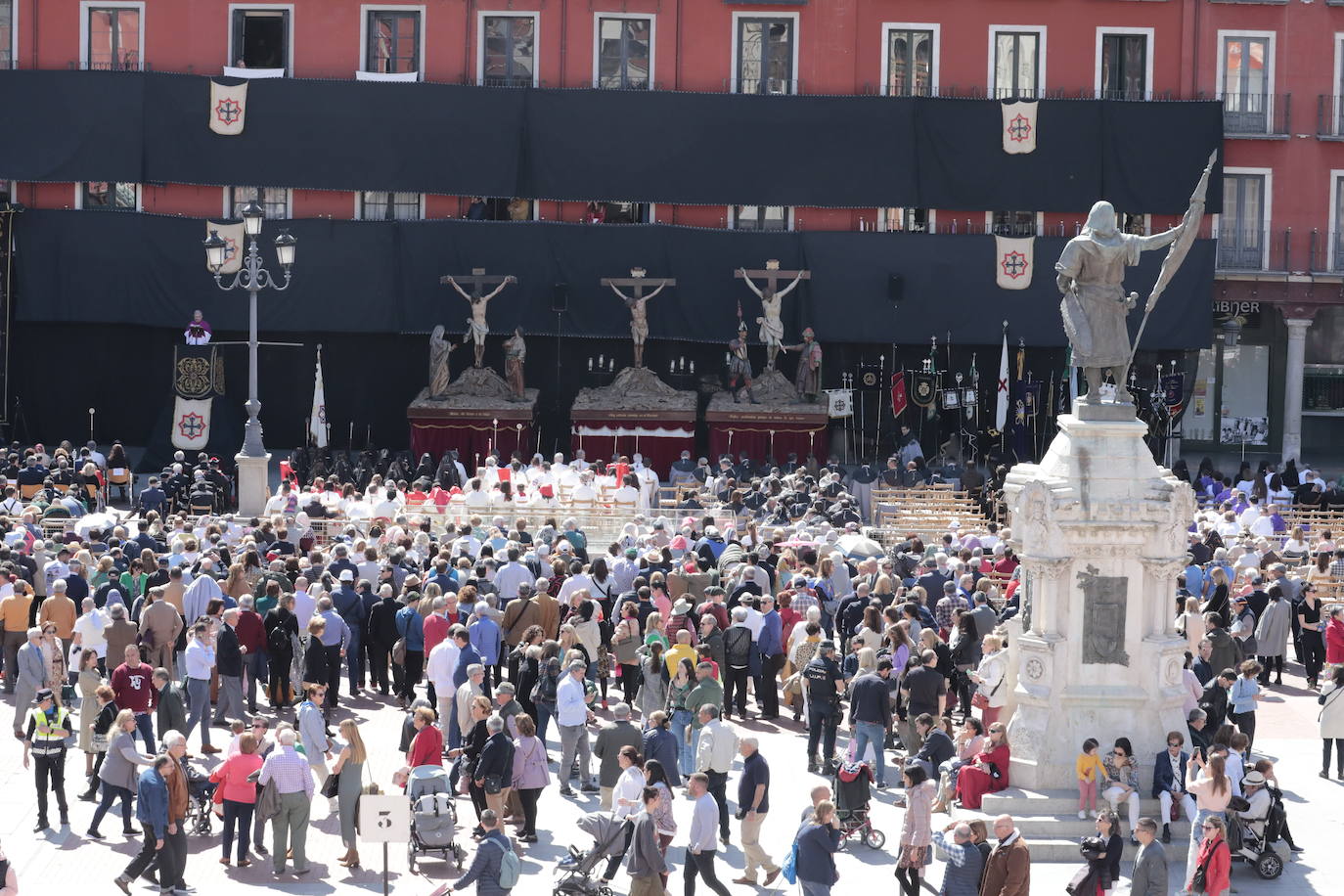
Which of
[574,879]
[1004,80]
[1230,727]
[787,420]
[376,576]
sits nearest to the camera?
[574,879]

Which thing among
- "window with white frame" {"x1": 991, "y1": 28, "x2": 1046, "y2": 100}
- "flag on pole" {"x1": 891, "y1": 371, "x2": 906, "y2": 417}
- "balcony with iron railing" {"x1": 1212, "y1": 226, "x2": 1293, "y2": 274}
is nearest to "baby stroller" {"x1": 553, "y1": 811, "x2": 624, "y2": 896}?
"flag on pole" {"x1": 891, "y1": 371, "x2": 906, "y2": 417}

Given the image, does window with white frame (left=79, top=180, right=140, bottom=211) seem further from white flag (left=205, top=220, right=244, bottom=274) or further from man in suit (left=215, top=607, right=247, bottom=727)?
man in suit (left=215, top=607, right=247, bottom=727)

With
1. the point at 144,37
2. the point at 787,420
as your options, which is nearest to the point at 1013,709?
the point at 787,420

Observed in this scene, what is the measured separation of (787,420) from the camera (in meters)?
45.6

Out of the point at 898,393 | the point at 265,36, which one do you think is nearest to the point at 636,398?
the point at 898,393

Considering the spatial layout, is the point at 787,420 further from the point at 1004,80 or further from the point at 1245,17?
the point at 1245,17

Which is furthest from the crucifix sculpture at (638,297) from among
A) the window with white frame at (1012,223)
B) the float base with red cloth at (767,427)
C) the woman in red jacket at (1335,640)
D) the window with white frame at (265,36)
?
the woman in red jacket at (1335,640)

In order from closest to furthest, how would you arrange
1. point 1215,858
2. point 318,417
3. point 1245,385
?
point 1215,858
point 318,417
point 1245,385

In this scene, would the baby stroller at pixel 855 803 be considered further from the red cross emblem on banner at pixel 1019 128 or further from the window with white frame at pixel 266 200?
the window with white frame at pixel 266 200

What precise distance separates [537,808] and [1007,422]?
27.5 metres

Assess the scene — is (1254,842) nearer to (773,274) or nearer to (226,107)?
(773,274)

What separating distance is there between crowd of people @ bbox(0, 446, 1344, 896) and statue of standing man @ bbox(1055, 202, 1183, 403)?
2.91 meters

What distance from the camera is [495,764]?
20.2 meters

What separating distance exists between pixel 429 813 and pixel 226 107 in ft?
98.9
